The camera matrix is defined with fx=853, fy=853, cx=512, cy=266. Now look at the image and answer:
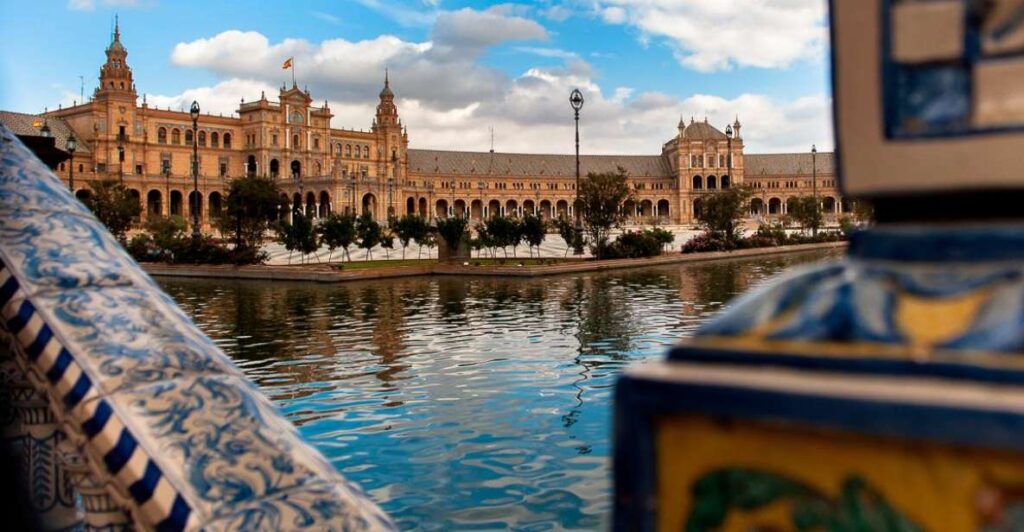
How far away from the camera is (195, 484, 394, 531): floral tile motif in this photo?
1.62 m

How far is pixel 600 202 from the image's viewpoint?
32.1 metres

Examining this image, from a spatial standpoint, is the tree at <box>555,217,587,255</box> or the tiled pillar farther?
the tree at <box>555,217,587,255</box>

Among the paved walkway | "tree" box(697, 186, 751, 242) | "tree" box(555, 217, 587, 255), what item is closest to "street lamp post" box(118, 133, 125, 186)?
the paved walkway

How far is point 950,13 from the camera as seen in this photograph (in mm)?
A: 804

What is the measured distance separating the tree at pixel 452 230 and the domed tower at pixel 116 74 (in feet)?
182

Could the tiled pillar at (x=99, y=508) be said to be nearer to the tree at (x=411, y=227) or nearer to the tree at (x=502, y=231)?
the tree at (x=502, y=231)

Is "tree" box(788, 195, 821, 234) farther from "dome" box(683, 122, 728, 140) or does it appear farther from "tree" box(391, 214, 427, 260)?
"dome" box(683, 122, 728, 140)

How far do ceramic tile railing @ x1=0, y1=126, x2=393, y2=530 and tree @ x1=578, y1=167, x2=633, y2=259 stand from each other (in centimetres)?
2949

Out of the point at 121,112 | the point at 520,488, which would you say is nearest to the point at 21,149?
the point at 520,488

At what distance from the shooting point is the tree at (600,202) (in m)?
32.0

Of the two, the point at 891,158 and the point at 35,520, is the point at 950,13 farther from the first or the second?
the point at 35,520

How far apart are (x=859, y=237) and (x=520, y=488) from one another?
14.3 feet

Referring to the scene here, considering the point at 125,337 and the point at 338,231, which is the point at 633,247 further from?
the point at 125,337

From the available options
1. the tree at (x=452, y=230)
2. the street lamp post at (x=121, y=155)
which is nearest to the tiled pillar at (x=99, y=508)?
the tree at (x=452, y=230)
